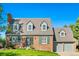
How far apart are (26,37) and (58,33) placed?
1.83 ft

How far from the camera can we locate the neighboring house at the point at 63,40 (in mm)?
12414

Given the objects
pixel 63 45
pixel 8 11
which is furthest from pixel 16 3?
pixel 63 45

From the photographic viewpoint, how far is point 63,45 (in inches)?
490

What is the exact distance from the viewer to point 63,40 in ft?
40.8

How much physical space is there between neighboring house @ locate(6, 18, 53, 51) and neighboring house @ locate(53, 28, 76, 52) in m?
0.09

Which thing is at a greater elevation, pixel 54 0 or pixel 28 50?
pixel 54 0

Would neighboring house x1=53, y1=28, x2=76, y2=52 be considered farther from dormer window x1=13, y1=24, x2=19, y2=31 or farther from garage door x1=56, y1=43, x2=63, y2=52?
dormer window x1=13, y1=24, x2=19, y2=31

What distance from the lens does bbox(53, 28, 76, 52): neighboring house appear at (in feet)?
40.7

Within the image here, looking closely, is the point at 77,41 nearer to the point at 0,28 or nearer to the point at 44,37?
the point at 44,37

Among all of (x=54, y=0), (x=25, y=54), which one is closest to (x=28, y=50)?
(x=25, y=54)

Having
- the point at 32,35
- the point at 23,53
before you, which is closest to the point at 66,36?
the point at 32,35

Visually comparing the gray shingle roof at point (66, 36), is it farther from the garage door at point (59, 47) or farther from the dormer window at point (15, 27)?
the dormer window at point (15, 27)

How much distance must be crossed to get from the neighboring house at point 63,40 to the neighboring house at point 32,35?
0.09 metres

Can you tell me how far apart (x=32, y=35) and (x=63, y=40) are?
0.54 m
